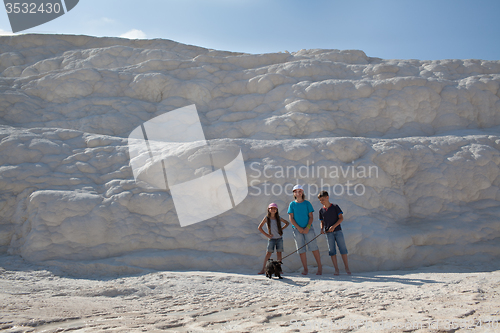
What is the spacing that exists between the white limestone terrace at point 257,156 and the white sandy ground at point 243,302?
0.70 metres

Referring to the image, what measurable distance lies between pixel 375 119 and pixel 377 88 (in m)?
0.93

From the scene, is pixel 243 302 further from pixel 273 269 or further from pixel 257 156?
pixel 257 156

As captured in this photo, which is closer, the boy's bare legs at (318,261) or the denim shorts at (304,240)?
the boy's bare legs at (318,261)

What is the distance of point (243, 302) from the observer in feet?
10.3

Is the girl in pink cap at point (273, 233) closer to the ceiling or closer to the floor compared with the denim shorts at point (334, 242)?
closer to the ceiling

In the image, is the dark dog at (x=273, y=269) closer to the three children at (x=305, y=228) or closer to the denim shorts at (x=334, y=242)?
the three children at (x=305, y=228)

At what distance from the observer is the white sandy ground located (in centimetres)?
241

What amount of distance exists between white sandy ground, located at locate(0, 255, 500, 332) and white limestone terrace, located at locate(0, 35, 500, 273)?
697mm

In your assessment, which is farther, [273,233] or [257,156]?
[257,156]

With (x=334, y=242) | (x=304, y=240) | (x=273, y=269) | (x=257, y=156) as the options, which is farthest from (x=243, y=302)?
(x=257, y=156)

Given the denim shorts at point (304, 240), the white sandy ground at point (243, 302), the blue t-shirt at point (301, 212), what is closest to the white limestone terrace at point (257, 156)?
the denim shorts at point (304, 240)

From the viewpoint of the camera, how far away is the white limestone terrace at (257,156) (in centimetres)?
491

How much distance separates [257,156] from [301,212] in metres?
1.65

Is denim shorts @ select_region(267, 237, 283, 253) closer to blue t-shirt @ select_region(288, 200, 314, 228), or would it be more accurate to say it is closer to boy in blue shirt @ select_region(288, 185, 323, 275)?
boy in blue shirt @ select_region(288, 185, 323, 275)
